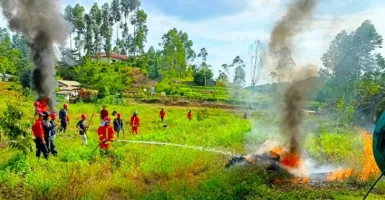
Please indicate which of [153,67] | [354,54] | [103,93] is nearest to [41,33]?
[103,93]

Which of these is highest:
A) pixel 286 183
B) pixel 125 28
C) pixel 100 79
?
pixel 125 28

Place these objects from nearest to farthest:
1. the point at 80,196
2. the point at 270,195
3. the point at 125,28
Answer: the point at 80,196
the point at 270,195
the point at 125,28

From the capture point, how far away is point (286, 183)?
44.6ft

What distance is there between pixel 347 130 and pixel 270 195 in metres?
18.3

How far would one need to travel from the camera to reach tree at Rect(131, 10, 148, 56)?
77375 millimetres

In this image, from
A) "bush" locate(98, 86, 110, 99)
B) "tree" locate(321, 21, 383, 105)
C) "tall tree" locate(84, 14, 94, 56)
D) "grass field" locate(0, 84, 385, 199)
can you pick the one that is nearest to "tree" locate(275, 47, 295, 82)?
"grass field" locate(0, 84, 385, 199)

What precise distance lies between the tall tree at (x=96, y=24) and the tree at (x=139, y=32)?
6864 millimetres

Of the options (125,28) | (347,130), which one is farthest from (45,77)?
(125,28)

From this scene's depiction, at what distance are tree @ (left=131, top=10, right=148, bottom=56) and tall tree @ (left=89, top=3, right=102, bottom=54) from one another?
6.86 metres

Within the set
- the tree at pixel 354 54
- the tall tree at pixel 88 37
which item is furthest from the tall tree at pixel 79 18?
the tree at pixel 354 54

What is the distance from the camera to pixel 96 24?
79.8 meters

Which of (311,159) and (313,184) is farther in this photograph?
(311,159)

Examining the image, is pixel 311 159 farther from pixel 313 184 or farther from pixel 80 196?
pixel 80 196

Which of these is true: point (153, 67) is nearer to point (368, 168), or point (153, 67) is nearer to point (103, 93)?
point (103, 93)
